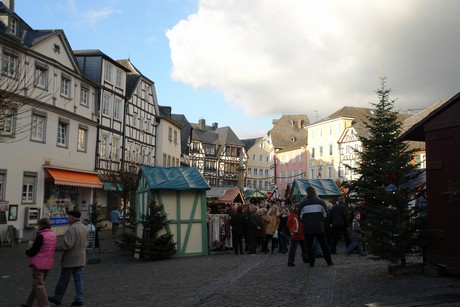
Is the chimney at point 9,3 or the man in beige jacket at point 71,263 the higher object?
the chimney at point 9,3

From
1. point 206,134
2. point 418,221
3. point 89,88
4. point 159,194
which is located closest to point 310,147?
point 206,134

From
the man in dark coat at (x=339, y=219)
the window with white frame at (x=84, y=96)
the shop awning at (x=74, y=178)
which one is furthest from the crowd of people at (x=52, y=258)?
the window with white frame at (x=84, y=96)

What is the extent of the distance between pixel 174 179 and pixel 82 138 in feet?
50.2

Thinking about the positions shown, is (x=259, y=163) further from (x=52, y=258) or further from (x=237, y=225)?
(x=52, y=258)

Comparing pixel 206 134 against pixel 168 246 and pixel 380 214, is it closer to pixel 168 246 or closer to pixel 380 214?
pixel 168 246

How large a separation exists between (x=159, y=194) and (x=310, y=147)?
63.8 meters

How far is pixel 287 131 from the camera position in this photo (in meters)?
95.5

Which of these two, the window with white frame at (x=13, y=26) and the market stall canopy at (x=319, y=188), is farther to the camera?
the market stall canopy at (x=319, y=188)

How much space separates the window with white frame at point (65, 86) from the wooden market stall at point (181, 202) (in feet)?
41.9

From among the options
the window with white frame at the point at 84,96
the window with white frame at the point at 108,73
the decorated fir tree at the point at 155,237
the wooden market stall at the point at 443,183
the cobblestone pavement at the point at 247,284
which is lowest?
the cobblestone pavement at the point at 247,284

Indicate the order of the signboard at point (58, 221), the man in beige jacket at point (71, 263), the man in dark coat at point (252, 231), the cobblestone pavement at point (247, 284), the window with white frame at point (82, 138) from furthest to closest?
the window with white frame at point (82, 138) < the signboard at point (58, 221) < the man in dark coat at point (252, 231) < the man in beige jacket at point (71, 263) < the cobblestone pavement at point (247, 284)

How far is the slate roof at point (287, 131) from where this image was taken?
93.2m

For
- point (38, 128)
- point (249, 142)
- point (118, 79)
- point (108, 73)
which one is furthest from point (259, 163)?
point (38, 128)

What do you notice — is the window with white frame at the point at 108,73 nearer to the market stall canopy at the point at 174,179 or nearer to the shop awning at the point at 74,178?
the shop awning at the point at 74,178
